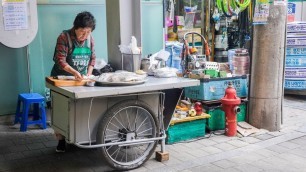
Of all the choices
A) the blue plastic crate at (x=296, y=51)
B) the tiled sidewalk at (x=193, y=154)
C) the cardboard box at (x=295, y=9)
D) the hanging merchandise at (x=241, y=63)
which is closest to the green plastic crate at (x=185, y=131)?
the tiled sidewalk at (x=193, y=154)

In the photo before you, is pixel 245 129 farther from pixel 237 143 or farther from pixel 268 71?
pixel 268 71

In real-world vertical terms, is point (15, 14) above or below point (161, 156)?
above

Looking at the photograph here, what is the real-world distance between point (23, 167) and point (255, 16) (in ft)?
13.0

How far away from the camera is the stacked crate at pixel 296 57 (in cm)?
796

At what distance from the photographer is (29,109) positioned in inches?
246

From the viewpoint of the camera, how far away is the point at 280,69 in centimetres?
572

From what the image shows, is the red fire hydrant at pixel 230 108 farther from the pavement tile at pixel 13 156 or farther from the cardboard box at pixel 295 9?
the cardboard box at pixel 295 9

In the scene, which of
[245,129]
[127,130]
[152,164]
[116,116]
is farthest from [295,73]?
[116,116]

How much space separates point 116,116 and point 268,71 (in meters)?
2.69

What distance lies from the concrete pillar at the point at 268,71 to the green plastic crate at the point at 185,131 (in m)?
1.01

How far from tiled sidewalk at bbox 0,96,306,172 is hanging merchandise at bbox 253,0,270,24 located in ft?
5.68

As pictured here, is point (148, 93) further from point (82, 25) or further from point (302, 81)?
point (302, 81)

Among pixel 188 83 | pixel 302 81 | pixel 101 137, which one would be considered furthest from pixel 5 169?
pixel 302 81

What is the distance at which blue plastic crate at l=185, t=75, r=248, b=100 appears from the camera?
563 cm
